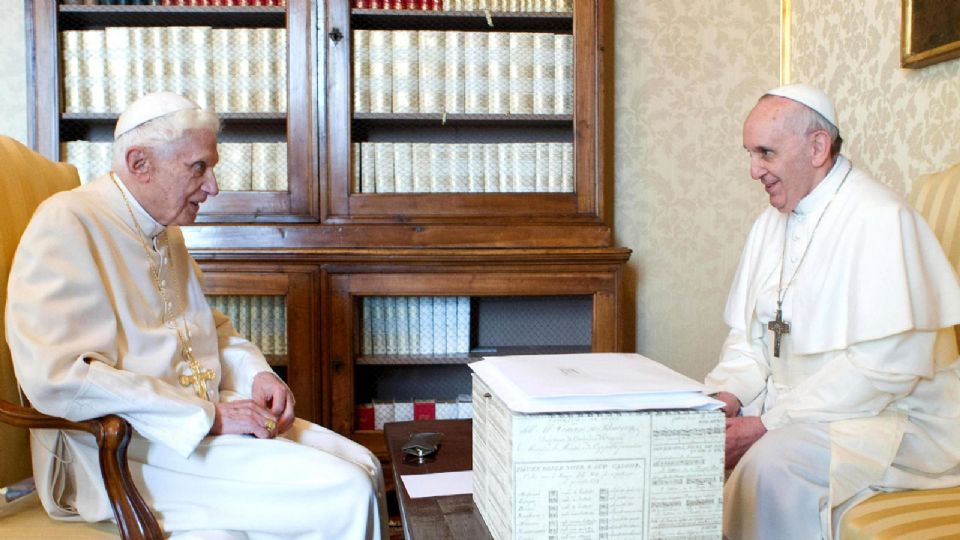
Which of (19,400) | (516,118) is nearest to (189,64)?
(516,118)

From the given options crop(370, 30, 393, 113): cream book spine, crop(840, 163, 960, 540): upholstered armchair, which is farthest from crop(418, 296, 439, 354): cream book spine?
A: crop(840, 163, 960, 540): upholstered armchair

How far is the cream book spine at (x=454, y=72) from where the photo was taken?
3.39m

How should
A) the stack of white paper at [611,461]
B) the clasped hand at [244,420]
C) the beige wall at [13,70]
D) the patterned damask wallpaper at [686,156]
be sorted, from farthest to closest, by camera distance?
the patterned damask wallpaper at [686,156] < the beige wall at [13,70] < the clasped hand at [244,420] < the stack of white paper at [611,461]

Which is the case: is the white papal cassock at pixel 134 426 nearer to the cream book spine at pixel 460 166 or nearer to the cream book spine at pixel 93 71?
the cream book spine at pixel 93 71

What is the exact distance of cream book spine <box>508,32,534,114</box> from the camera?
341cm

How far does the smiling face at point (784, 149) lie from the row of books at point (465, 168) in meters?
1.25

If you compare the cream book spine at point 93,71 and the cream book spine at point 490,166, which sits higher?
the cream book spine at point 93,71

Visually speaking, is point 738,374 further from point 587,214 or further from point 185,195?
point 185,195

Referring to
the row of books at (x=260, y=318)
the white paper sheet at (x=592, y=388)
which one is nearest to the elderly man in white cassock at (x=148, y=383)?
the white paper sheet at (x=592, y=388)

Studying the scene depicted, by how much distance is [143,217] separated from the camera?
2.12 metres

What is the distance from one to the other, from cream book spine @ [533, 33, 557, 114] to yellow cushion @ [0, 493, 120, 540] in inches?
90.5

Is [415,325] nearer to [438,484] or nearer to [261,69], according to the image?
[261,69]

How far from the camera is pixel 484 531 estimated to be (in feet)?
4.70

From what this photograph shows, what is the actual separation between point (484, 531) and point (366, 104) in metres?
2.28
